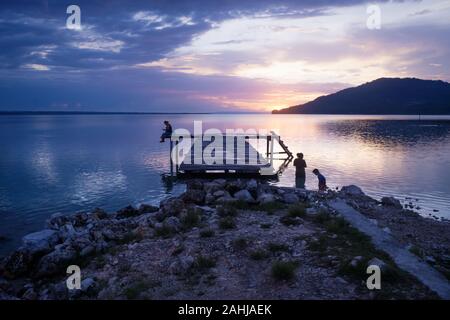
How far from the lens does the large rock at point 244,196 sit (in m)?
14.4

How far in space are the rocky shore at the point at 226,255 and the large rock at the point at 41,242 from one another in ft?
0.12

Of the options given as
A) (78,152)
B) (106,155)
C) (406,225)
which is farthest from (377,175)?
(78,152)

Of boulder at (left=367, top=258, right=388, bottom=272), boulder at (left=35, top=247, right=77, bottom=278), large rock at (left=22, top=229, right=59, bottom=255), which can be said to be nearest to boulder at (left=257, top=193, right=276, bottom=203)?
boulder at (left=367, top=258, right=388, bottom=272)

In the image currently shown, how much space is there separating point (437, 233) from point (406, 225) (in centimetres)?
108

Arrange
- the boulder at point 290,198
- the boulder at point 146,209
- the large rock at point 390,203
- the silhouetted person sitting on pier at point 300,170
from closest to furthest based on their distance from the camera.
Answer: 1. the boulder at point 290,198
2. the boulder at point 146,209
3. the large rock at point 390,203
4. the silhouetted person sitting on pier at point 300,170

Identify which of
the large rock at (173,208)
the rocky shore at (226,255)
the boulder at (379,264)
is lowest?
the rocky shore at (226,255)

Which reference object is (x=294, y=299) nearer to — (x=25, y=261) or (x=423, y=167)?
(x=25, y=261)

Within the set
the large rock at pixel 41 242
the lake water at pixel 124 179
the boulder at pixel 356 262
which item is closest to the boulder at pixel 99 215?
the large rock at pixel 41 242

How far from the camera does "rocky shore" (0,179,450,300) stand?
749 centimetres

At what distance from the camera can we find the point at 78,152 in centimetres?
4591

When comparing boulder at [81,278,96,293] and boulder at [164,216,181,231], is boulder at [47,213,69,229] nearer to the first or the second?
boulder at [164,216,181,231]

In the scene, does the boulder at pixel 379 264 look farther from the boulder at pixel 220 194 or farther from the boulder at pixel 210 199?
the boulder at pixel 220 194

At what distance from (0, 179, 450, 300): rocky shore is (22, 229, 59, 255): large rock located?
4cm

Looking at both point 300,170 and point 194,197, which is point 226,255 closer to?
point 194,197
